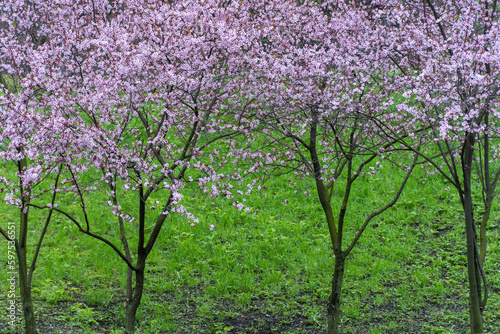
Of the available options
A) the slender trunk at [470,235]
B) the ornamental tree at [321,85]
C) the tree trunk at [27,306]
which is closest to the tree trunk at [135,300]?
the tree trunk at [27,306]

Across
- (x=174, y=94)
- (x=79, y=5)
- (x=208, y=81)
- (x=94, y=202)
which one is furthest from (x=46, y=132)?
(x=94, y=202)

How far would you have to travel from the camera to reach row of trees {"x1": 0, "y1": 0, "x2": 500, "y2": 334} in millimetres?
3865

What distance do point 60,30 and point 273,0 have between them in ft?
9.43

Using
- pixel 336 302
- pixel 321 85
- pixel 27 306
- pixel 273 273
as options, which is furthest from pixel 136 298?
pixel 321 85

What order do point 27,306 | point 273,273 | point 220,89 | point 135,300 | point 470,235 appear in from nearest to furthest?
1. point 470,235
2. point 27,306
3. point 135,300
4. point 220,89
5. point 273,273

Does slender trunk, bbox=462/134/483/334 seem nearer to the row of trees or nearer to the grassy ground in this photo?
the row of trees

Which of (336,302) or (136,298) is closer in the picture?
(136,298)

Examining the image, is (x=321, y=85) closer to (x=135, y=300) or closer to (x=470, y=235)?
(x=470, y=235)

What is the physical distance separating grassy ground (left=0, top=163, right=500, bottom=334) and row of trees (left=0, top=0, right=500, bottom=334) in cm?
103

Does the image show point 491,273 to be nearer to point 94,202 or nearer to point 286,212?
point 286,212

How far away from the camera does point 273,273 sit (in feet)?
22.8

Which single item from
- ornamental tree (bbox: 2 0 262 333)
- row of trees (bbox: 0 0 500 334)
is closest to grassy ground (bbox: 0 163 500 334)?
row of trees (bbox: 0 0 500 334)

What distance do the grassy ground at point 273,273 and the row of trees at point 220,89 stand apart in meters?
1.03

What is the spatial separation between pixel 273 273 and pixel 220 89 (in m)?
3.24
